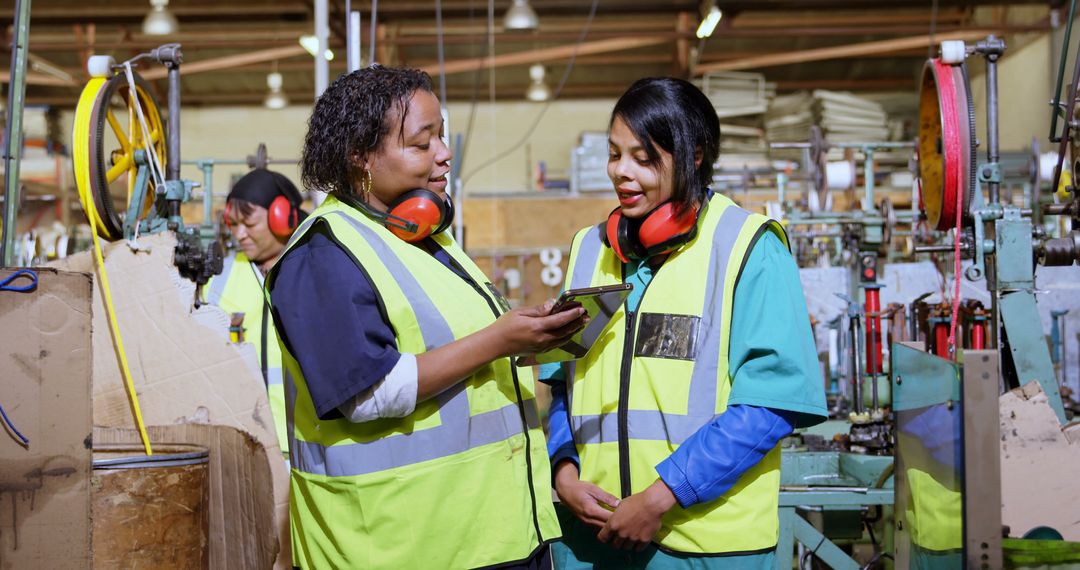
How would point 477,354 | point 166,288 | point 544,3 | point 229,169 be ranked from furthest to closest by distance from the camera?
1. point 229,169
2. point 544,3
3. point 166,288
4. point 477,354

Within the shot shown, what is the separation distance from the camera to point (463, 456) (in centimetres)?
157

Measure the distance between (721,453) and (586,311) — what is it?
0.31 m

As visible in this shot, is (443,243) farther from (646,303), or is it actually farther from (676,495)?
(676,495)

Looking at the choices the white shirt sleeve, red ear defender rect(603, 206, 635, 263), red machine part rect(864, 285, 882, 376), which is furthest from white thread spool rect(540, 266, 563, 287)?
the white shirt sleeve

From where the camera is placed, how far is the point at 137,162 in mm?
3070

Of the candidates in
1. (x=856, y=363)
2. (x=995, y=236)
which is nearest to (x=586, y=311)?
(x=995, y=236)

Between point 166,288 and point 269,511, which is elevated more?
point 166,288

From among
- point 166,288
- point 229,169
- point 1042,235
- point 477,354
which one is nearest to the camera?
point 477,354

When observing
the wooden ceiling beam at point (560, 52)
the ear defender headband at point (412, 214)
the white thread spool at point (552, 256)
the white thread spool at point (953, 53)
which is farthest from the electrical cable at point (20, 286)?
the wooden ceiling beam at point (560, 52)

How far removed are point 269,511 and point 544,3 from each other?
8143 millimetres

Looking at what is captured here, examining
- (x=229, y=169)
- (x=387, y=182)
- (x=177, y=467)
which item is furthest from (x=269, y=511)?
(x=229, y=169)

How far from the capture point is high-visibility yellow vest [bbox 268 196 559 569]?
1.52 m

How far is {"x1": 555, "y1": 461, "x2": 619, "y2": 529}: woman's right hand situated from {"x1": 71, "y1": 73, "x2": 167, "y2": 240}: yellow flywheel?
1.58m

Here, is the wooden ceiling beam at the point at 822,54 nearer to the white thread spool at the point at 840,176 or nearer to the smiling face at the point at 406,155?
the white thread spool at the point at 840,176
